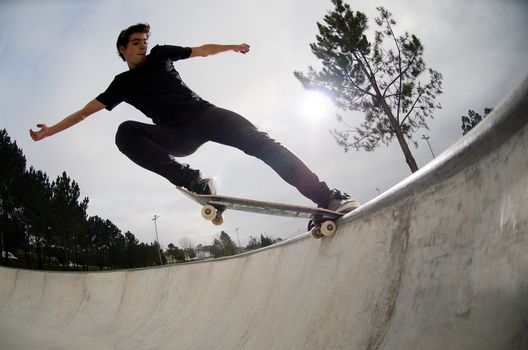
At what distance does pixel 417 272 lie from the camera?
131cm

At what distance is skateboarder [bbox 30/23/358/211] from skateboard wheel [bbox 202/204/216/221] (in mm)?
146

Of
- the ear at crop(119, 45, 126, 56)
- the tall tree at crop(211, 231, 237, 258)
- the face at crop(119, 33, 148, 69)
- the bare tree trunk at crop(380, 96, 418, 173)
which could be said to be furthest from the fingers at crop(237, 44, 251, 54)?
the tall tree at crop(211, 231, 237, 258)

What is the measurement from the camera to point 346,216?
6.90 ft

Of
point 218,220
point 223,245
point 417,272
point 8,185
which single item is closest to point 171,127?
point 218,220

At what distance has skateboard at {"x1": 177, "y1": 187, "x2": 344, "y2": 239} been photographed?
7.31 feet

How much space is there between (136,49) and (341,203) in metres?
2.24

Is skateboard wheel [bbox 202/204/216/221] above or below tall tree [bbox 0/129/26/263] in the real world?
below

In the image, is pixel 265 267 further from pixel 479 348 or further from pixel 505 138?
pixel 505 138

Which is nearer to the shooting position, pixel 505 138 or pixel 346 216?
pixel 505 138

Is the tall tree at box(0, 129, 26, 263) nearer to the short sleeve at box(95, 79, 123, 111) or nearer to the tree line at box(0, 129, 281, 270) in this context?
the tree line at box(0, 129, 281, 270)

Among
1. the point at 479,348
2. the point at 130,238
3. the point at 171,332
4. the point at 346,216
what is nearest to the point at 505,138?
the point at 479,348

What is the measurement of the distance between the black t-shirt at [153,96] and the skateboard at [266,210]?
65cm

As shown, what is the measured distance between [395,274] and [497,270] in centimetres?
56

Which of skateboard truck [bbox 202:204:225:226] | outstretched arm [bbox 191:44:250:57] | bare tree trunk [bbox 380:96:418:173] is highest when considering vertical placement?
bare tree trunk [bbox 380:96:418:173]
